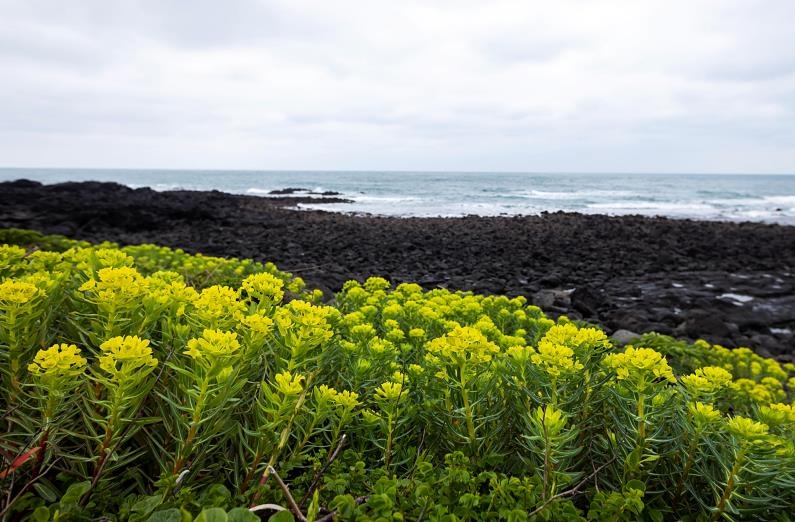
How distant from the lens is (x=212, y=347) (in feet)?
3.79

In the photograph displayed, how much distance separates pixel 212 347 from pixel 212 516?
1.23 ft

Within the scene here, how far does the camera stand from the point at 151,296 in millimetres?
1535

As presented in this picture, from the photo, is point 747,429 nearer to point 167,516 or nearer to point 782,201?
point 167,516

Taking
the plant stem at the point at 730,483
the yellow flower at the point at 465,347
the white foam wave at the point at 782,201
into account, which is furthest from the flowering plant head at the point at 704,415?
the white foam wave at the point at 782,201

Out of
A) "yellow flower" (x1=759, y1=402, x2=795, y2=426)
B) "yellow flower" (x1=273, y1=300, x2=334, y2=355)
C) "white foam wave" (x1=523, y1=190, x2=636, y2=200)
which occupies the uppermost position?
"white foam wave" (x1=523, y1=190, x2=636, y2=200)

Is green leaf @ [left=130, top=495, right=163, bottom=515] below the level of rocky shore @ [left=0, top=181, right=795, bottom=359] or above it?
above

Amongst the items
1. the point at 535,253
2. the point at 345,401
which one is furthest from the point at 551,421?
the point at 535,253

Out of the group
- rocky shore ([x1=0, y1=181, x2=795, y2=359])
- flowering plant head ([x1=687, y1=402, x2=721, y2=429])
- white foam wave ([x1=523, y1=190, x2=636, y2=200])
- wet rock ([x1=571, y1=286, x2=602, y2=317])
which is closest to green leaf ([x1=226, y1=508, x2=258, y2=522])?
flowering plant head ([x1=687, y1=402, x2=721, y2=429])

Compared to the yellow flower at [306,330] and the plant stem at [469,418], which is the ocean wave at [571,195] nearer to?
the plant stem at [469,418]

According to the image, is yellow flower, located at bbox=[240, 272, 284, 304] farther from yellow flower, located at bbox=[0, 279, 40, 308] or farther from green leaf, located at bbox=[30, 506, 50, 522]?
green leaf, located at bbox=[30, 506, 50, 522]

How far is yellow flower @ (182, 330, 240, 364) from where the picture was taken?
1151 mm

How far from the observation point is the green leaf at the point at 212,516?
94 centimetres

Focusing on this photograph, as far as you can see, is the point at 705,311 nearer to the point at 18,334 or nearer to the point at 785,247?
the point at 18,334

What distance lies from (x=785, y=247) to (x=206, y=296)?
22.4 m
